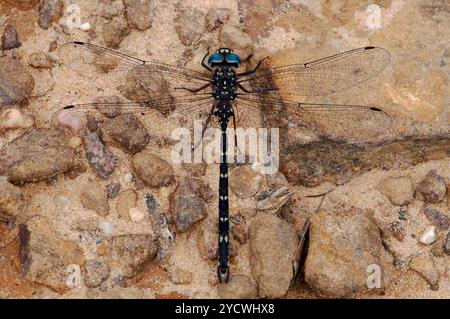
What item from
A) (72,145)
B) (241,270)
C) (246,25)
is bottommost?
(241,270)

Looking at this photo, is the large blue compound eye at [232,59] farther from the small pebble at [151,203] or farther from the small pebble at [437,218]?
the small pebble at [437,218]

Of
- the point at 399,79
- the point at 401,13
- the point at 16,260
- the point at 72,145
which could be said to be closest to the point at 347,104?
the point at 399,79

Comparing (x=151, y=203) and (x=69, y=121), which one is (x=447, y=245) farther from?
(x=69, y=121)

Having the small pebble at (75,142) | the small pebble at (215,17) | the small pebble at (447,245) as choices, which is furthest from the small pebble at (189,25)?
the small pebble at (447,245)

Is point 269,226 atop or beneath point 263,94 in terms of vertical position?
beneath

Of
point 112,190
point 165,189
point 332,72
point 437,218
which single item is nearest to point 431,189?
point 437,218

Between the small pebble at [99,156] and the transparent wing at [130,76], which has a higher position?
the transparent wing at [130,76]

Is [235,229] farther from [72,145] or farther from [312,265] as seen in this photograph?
[72,145]

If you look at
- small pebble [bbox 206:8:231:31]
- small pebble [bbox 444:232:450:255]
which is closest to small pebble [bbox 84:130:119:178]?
small pebble [bbox 206:8:231:31]
